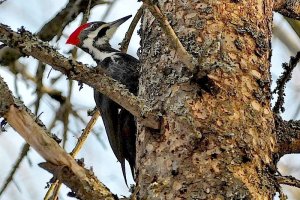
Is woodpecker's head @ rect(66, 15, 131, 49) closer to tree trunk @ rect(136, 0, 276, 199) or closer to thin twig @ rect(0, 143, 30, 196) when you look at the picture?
thin twig @ rect(0, 143, 30, 196)

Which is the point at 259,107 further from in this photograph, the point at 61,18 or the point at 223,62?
the point at 61,18

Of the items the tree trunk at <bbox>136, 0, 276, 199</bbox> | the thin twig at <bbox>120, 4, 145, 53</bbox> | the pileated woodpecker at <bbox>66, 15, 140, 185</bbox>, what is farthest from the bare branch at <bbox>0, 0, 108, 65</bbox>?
the tree trunk at <bbox>136, 0, 276, 199</bbox>

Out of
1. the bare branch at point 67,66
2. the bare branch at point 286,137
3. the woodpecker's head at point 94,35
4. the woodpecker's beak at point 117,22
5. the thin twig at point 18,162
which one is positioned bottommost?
the bare branch at point 67,66

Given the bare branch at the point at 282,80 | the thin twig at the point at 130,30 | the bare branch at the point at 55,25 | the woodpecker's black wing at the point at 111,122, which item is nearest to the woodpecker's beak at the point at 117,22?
the bare branch at the point at 55,25

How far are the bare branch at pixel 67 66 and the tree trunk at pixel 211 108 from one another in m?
0.16

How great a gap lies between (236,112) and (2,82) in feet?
2.05

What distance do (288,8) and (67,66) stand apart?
99 centimetres

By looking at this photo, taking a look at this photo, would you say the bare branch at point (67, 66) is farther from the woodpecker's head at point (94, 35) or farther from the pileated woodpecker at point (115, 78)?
the woodpecker's head at point (94, 35)

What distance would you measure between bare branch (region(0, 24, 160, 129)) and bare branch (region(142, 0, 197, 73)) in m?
0.16

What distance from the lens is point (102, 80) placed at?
4.94ft

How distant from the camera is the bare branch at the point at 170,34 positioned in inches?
52.2

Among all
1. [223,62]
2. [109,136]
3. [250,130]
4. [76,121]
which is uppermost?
[76,121]

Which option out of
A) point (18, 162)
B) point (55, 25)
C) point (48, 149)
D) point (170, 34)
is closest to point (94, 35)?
point (55, 25)

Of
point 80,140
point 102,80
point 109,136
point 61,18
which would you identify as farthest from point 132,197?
point 61,18
